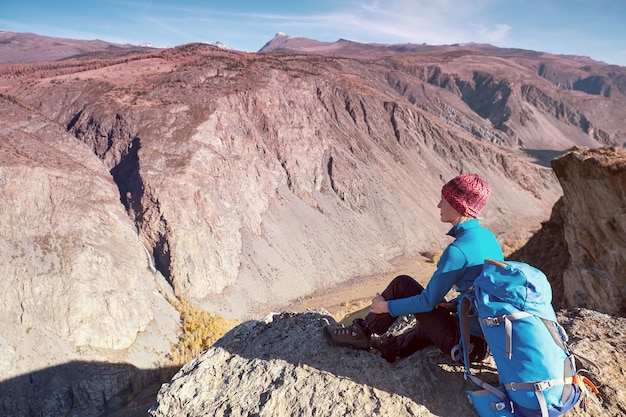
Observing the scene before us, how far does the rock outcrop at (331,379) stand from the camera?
13.3 ft

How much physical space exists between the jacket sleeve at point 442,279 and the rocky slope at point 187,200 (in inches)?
Result: 742

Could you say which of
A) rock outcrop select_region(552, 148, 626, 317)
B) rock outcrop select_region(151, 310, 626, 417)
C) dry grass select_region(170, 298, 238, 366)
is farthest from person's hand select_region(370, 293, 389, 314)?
dry grass select_region(170, 298, 238, 366)

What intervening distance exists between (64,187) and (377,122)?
120 feet

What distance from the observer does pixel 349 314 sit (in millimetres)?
25891

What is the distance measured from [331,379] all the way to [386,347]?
2.49 feet

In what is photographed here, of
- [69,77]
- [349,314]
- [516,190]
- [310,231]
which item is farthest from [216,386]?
[516,190]

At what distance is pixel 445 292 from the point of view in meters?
3.73

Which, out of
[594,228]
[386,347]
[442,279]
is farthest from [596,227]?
[442,279]

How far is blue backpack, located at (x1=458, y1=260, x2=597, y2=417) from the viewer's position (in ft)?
10.1

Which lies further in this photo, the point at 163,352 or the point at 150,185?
the point at 150,185

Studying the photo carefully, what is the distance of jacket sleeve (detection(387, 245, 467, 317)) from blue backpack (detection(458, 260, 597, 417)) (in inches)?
11.0

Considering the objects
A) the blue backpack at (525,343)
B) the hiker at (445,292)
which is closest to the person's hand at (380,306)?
the hiker at (445,292)

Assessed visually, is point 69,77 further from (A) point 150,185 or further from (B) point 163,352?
(B) point 163,352

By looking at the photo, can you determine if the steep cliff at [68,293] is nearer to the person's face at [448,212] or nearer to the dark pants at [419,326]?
the dark pants at [419,326]
